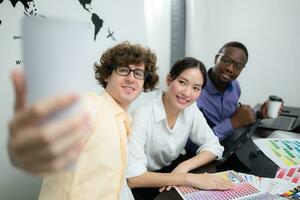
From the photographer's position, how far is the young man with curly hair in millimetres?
253

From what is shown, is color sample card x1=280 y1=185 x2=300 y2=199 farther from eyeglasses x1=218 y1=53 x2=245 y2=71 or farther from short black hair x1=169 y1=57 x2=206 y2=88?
eyeglasses x1=218 y1=53 x2=245 y2=71

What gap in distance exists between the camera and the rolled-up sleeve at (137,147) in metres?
1.03

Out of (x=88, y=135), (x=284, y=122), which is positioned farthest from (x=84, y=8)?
(x=284, y=122)

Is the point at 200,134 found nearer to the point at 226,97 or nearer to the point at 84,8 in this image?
the point at 226,97

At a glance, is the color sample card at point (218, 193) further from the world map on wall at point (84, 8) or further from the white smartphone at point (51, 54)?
the world map on wall at point (84, 8)

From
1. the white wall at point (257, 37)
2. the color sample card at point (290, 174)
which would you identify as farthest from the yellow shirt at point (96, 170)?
the white wall at point (257, 37)

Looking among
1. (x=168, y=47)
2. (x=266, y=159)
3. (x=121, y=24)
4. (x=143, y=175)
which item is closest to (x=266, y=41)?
(x=168, y=47)

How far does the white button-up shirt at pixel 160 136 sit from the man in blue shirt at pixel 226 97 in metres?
0.24

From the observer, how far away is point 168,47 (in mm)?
2402

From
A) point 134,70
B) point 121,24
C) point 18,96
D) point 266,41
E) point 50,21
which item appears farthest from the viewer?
point 266,41

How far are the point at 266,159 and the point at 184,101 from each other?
1.52 ft

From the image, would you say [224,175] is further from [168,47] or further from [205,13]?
[205,13]

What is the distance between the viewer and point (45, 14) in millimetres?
1342

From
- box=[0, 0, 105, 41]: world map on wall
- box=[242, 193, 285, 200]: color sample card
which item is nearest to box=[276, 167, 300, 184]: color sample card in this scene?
box=[242, 193, 285, 200]: color sample card
